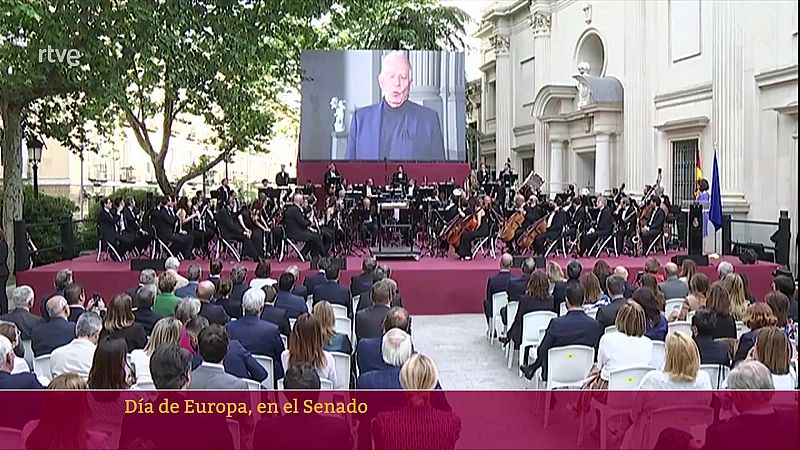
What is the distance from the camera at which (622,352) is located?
5.67 meters

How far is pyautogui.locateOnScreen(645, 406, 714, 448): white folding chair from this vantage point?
179 inches

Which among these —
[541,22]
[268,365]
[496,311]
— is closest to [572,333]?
[268,365]

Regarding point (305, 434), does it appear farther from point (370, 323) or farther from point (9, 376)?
point (370, 323)

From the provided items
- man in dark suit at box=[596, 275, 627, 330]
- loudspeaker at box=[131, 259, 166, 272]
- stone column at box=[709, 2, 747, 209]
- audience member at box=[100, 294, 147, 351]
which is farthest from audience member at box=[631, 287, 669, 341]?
stone column at box=[709, 2, 747, 209]

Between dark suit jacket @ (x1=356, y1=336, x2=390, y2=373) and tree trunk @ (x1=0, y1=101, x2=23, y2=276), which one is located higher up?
tree trunk @ (x1=0, y1=101, x2=23, y2=276)

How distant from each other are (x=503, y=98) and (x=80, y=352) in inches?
1229

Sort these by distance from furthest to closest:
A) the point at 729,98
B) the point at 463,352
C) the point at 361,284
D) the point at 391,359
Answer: the point at 729,98 < the point at 463,352 < the point at 361,284 < the point at 391,359

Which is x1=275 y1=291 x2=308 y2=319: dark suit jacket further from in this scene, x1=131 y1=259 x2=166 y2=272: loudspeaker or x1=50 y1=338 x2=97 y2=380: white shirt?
x1=131 y1=259 x2=166 y2=272: loudspeaker

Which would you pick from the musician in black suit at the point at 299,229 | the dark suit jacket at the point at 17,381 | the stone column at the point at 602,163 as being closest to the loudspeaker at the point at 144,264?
the musician in black suit at the point at 299,229

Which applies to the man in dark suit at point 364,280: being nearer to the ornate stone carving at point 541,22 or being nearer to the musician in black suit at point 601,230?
the musician in black suit at point 601,230

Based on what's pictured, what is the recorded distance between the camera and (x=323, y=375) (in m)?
5.38

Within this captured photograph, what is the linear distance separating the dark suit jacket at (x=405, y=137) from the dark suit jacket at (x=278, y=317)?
18162 millimetres

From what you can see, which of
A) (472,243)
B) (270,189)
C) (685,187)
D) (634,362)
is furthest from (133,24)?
(685,187)

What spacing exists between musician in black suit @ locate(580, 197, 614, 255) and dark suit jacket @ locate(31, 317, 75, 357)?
10585 millimetres
